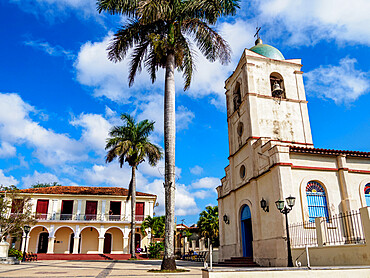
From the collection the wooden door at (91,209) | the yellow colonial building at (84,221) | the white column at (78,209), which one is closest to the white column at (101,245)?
the yellow colonial building at (84,221)

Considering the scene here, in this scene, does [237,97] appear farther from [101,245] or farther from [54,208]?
[54,208]

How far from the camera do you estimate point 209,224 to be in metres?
33.1

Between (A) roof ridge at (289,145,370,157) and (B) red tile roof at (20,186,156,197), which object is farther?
(B) red tile roof at (20,186,156,197)

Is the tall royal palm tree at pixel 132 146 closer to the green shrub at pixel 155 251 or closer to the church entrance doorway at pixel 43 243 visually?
the green shrub at pixel 155 251

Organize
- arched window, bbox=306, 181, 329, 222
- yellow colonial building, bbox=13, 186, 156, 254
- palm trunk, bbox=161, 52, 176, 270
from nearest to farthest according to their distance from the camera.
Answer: palm trunk, bbox=161, 52, 176, 270 < arched window, bbox=306, 181, 329, 222 < yellow colonial building, bbox=13, 186, 156, 254

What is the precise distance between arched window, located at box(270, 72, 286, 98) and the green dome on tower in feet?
4.15

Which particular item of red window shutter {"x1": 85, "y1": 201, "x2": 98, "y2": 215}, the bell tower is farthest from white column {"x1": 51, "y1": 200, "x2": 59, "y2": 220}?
the bell tower

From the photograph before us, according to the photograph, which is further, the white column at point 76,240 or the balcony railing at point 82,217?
the balcony railing at point 82,217

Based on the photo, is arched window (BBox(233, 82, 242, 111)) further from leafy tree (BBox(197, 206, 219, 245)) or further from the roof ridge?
leafy tree (BBox(197, 206, 219, 245))

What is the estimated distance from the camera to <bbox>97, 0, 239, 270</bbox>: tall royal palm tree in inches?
530

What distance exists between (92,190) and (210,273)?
33.4 m

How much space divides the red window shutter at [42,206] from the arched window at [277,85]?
2978 cm

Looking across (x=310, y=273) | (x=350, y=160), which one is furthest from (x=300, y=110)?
(x=310, y=273)

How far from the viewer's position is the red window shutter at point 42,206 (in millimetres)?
35719
